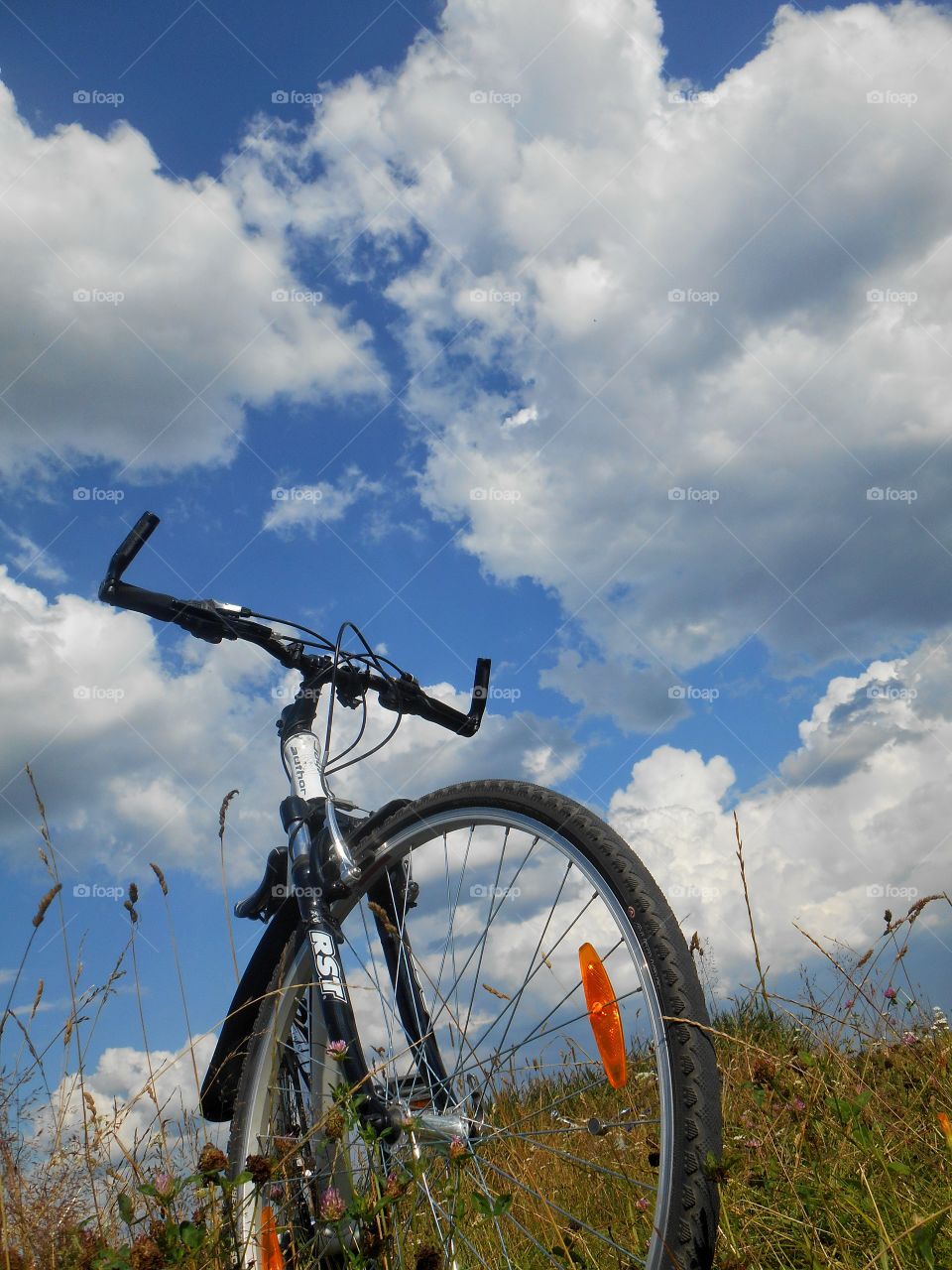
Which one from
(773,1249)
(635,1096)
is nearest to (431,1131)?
(773,1249)

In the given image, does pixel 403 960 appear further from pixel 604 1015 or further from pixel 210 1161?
pixel 210 1161

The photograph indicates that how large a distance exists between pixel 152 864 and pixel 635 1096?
1954 mm

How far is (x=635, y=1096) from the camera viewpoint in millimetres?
3537

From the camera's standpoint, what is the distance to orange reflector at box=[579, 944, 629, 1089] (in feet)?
6.08

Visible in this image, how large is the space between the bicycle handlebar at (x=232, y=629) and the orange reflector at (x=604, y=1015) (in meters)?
1.46

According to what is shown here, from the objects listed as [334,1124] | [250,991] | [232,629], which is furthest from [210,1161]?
[232,629]

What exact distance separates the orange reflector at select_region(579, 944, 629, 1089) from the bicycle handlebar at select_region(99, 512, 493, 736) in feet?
4.78

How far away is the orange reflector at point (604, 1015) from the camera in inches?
73.0

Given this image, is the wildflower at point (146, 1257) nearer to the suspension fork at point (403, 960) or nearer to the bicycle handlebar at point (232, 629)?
the suspension fork at point (403, 960)

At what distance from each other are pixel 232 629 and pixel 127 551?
45 centimetres

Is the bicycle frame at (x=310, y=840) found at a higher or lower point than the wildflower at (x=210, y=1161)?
higher

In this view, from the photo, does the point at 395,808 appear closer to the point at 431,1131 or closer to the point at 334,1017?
the point at 334,1017

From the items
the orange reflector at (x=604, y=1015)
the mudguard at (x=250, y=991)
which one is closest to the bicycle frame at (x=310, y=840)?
the mudguard at (x=250, y=991)

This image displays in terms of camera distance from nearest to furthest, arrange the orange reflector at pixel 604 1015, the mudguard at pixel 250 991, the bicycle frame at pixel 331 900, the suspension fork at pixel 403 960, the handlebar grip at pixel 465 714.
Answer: the orange reflector at pixel 604 1015, the bicycle frame at pixel 331 900, the suspension fork at pixel 403 960, the mudguard at pixel 250 991, the handlebar grip at pixel 465 714
